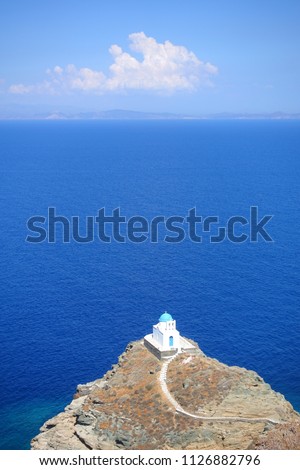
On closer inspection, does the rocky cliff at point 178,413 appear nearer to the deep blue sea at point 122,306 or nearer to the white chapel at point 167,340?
the white chapel at point 167,340

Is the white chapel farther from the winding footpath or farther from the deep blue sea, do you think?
the deep blue sea

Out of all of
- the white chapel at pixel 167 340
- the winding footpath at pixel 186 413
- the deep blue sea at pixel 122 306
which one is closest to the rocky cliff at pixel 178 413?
the winding footpath at pixel 186 413

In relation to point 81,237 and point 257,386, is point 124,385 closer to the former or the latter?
point 257,386

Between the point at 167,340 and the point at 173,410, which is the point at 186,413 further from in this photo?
the point at 167,340

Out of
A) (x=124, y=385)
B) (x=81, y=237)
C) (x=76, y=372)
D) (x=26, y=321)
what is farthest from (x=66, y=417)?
(x=81, y=237)

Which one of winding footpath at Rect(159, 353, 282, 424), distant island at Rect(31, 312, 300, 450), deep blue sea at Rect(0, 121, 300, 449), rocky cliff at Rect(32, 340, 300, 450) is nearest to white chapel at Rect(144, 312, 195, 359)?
distant island at Rect(31, 312, 300, 450)
